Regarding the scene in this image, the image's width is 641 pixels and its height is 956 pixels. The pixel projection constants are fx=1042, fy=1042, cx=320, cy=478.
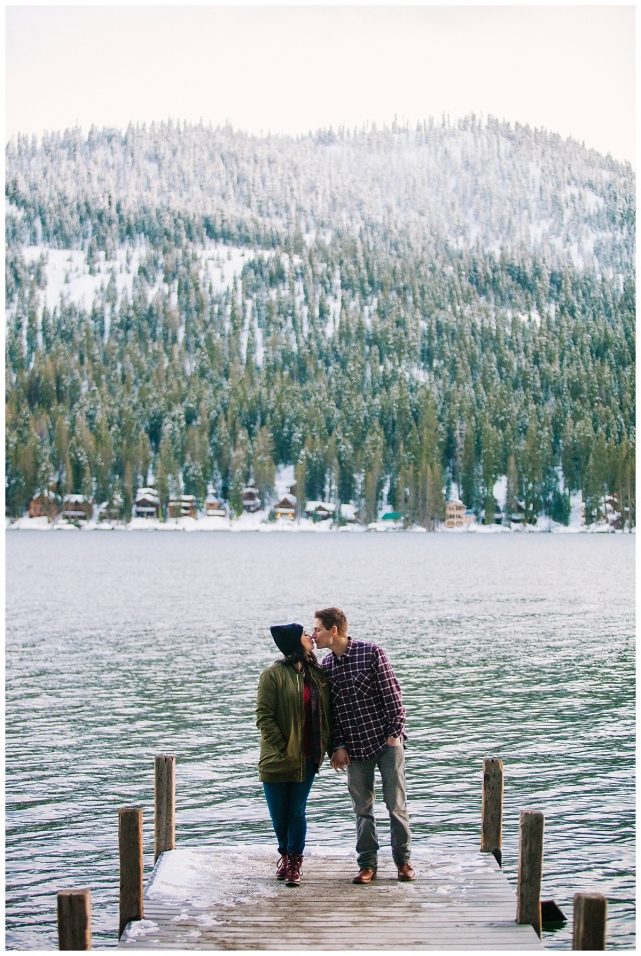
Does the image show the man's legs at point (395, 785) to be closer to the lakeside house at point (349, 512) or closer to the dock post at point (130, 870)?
the dock post at point (130, 870)

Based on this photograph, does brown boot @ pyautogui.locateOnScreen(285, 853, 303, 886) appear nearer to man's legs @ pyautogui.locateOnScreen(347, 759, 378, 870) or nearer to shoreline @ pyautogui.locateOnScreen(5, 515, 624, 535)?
man's legs @ pyautogui.locateOnScreen(347, 759, 378, 870)

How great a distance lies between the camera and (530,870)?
8508 millimetres

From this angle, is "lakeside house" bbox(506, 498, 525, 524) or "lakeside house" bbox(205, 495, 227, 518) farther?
"lakeside house" bbox(205, 495, 227, 518)

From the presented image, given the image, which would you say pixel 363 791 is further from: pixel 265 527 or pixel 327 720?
pixel 265 527

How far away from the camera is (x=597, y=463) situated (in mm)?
157125

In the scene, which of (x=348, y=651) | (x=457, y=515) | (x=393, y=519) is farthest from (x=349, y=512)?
(x=348, y=651)

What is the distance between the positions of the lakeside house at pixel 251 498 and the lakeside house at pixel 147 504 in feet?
44.7

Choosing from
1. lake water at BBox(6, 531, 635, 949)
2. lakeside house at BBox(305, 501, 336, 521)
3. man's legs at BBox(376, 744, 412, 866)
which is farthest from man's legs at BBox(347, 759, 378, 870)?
lakeside house at BBox(305, 501, 336, 521)

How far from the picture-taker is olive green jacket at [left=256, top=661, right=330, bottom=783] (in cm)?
846

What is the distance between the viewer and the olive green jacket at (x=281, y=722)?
8.46 metres

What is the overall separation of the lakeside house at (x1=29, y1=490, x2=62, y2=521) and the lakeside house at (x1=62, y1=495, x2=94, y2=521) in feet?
4.01

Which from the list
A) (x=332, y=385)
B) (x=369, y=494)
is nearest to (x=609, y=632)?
(x=369, y=494)

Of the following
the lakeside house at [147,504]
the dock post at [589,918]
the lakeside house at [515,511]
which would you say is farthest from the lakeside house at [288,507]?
the dock post at [589,918]

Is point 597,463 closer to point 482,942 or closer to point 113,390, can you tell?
point 113,390
